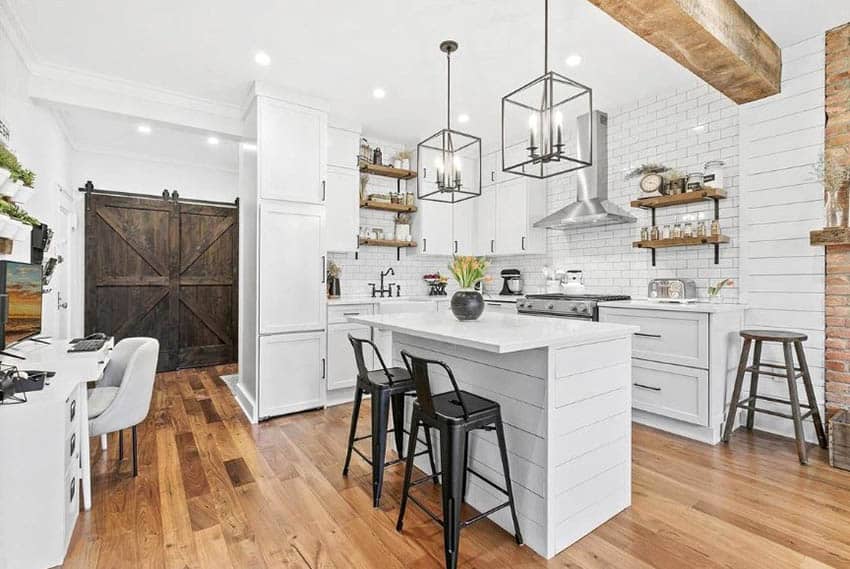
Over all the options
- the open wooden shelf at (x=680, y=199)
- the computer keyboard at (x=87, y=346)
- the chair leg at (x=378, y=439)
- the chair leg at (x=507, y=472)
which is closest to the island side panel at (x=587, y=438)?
the chair leg at (x=507, y=472)

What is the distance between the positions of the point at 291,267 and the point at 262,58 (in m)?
1.70

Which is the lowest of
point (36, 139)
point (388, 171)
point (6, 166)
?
point (6, 166)

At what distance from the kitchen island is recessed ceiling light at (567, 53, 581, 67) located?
7.24 feet

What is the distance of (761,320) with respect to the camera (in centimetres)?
330

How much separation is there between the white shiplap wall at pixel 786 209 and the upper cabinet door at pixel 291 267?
3.64 metres

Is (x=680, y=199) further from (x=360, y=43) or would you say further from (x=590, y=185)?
(x=360, y=43)

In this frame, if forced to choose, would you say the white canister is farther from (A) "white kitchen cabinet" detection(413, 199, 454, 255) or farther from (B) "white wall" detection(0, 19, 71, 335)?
(B) "white wall" detection(0, 19, 71, 335)

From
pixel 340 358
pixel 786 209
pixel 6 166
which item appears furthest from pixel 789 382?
pixel 6 166

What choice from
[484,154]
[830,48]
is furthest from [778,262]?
[484,154]

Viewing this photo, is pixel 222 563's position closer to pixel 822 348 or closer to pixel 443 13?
pixel 443 13

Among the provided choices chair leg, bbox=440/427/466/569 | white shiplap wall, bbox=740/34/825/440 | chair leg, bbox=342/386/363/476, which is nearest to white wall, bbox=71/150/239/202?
chair leg, bbox=342/386/363/476

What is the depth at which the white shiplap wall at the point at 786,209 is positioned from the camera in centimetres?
303

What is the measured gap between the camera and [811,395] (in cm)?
290

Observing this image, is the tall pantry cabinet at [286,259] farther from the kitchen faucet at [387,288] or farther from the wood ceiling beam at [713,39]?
the wood ceiling beam at [713,39]
